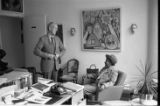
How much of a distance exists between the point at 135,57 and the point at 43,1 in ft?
7.18

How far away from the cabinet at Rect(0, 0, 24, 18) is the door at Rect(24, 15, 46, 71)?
208 millimetres

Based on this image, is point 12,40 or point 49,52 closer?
point 49,52

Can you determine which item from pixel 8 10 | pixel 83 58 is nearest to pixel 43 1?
pixel 8 10

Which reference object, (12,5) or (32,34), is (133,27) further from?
(12,5)

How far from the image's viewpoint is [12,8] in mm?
4297

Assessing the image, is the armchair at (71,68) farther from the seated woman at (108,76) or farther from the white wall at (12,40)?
the seated woman at (108,76)

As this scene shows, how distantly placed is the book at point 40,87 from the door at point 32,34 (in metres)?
2.37

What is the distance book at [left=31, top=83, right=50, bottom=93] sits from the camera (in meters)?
1.87

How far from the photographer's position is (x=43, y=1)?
428cm

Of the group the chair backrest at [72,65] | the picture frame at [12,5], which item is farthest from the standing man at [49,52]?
the picture frame at [12,5]

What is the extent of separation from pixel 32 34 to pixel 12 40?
531 mm

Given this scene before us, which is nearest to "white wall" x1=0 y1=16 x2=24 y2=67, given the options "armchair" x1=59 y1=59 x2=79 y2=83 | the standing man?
"armchair" x1=59 y1=59 x2=79 y2=83

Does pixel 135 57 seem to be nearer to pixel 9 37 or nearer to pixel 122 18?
pixel 122 18

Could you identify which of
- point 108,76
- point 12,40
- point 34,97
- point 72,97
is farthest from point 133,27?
point 12,40
